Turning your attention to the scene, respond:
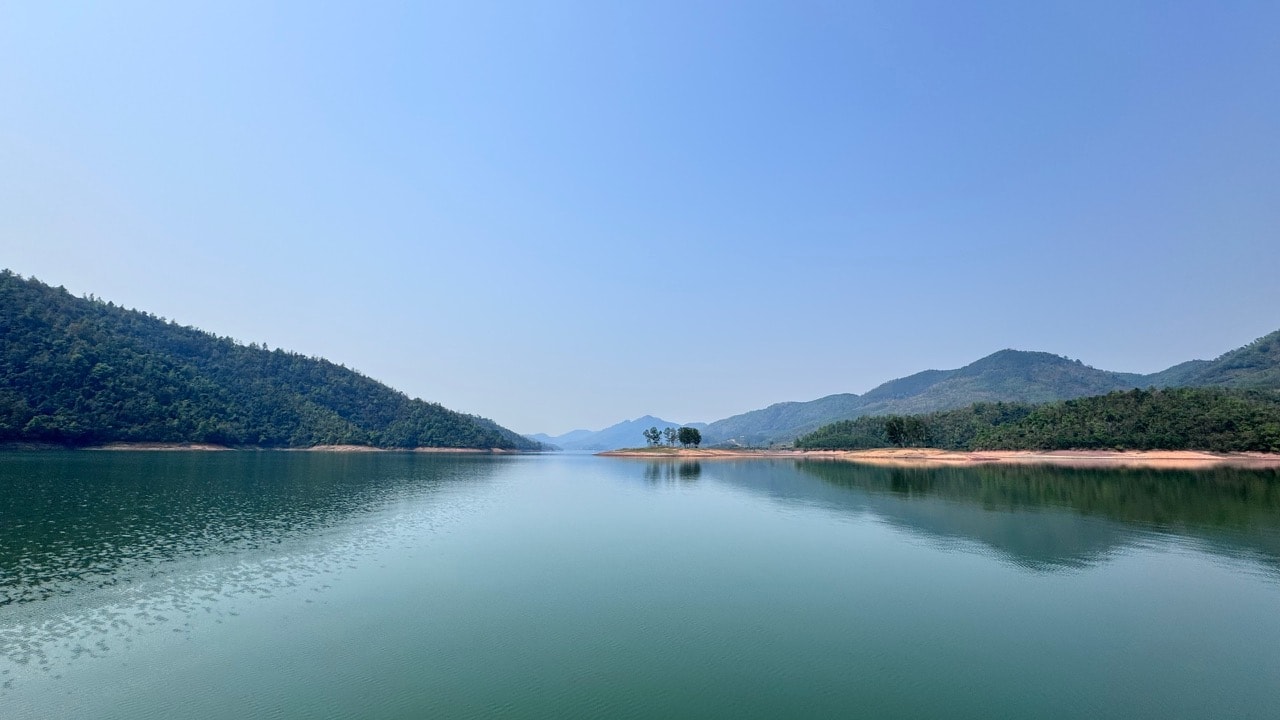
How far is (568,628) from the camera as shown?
56.9ft

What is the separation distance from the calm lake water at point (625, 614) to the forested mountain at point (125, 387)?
100 meters

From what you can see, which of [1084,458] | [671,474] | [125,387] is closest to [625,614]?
[671,474]

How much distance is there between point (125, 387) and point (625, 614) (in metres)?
161

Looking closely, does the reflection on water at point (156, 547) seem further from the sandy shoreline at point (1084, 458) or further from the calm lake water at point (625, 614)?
the sandy shoreline at point (1084, 458)

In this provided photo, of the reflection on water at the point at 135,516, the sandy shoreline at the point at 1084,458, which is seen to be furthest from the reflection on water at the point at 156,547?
the sandy shoreline at the point at 1084,458

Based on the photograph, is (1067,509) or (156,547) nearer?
(156,547)

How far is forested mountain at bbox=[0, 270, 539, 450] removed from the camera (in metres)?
110

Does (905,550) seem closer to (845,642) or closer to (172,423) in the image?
(845,642)

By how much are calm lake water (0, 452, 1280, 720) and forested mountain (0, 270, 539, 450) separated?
329 ft

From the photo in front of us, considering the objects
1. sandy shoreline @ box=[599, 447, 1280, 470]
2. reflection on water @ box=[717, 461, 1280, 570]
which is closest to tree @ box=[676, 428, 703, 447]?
sandy shoreline @ box=[599, 447, 1280, 470]

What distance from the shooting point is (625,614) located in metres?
18.8

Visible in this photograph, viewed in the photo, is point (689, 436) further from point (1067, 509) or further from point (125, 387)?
point (125, 387)

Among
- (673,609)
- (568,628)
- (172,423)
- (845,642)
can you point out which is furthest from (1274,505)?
(172,423)

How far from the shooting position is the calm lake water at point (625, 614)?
1252cm
